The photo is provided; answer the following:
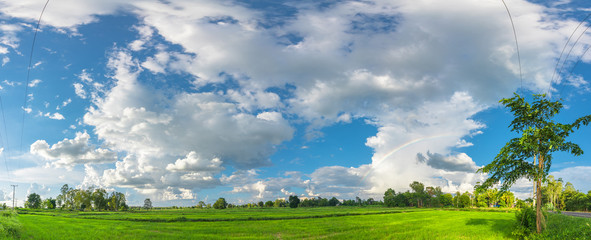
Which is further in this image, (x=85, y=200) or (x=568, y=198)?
(x=85, y=200)

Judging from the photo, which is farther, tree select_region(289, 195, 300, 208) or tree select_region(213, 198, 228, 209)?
tree select_region(213, 198, 228, 209)

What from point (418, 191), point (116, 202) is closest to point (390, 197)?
point (418, 191)

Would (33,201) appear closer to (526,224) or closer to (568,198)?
(526,224)

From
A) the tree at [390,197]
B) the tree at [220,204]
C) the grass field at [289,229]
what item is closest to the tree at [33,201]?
the tree at [220,204]

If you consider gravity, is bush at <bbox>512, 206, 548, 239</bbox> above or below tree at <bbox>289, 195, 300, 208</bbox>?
above

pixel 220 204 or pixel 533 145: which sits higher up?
pixel 533 145

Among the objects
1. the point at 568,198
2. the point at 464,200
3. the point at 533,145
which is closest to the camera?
the point at 533,145

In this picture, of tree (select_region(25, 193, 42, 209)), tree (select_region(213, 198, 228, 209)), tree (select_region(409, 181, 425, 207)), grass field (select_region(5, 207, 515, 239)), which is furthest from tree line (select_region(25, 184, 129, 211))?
tree (select_region(409, 181, 425, 207))

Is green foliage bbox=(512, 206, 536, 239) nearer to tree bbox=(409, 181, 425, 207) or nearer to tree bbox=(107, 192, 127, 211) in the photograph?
tree bbox=(409, 181, 425, 207)

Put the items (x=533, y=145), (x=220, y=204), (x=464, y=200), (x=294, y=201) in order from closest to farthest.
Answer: (x=533, y=145) → (x=464, y=200) → (x=294, y=201) → (x=220, y=204)

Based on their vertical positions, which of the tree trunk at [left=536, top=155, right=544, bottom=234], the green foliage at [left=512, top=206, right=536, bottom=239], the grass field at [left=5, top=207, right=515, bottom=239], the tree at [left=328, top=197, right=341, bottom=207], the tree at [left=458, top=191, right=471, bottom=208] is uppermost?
the tree trunk at [left=536, top=155, right=544, bottom=234]

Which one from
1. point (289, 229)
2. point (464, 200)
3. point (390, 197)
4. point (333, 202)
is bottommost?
point (333, 202)

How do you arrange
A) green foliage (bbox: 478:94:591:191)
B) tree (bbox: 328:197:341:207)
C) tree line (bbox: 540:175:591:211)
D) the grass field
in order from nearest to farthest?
1. green foliage (bbox: 478:94:591:191)
2. the grass field
3. tree line (bbox: 540:175:591:211)
4. tree (bbox: 328:197:341:207)

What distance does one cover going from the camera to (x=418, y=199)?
168750 mm
